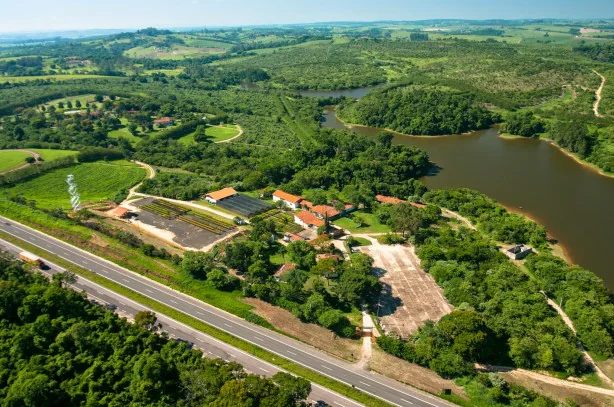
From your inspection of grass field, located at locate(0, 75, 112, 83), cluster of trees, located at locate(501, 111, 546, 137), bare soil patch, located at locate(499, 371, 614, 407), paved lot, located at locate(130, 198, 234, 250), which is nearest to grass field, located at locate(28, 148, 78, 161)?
paved lot, located at locate(130, 198, 234, 250)

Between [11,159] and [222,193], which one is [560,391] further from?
[11,159]

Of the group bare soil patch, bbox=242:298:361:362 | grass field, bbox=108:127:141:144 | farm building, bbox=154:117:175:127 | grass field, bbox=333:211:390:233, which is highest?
farm building, bbox=154:117:175:127

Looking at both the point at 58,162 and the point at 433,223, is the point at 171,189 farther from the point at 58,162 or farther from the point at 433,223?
the point at 433,223

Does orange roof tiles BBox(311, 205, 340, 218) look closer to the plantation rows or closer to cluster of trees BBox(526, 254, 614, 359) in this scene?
the plantation rows

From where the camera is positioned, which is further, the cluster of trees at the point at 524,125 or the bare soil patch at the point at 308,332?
the cluster of trees at the point at 524,125

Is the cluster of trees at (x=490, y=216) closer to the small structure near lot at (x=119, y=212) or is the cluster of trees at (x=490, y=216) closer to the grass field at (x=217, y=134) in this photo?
the small structure near lot at (x=119, y=212)

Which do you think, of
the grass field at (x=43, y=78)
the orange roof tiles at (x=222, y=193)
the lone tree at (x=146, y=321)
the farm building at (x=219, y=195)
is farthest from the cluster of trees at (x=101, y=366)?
the grass field at (x=43, y=78)
